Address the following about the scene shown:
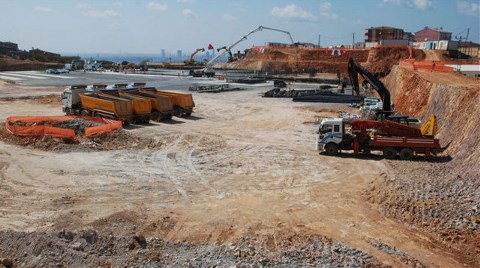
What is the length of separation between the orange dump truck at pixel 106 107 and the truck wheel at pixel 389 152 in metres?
14.8

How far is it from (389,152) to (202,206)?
953 centimetres

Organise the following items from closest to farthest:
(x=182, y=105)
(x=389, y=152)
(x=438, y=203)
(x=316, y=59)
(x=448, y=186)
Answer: (x=438, y=203) < (x=448, y=186) < (x=389, y=152) < (x=182, y=105) < (x=316, y=59)

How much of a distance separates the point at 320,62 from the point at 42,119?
2301 inches

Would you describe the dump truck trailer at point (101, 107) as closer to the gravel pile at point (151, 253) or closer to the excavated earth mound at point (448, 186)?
the excavated earth mound at point (448, 186)

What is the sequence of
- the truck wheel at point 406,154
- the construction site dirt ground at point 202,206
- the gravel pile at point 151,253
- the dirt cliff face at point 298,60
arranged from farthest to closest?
the dirt cliff face at point 298,60 < the truck wheel at point 406,154 < the construction site dirt ground at point 202,206 < the gravel pile at point 151,253

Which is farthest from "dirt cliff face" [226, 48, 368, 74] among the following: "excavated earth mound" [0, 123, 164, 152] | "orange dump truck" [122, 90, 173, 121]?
"excavated earth mound" [0, 123, 164, 152]

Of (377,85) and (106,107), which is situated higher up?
(377,85)

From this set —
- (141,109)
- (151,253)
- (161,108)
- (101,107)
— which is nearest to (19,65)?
(101,107)

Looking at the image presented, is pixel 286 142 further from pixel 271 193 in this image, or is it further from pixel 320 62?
pixel 320 62

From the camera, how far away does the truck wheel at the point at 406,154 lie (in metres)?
19.6

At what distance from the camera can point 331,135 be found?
20250 mm

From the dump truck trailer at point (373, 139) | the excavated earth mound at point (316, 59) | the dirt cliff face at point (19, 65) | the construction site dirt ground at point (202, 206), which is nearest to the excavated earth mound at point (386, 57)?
the excavated earth mound at point (316, 59)

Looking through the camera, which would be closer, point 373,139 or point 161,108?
point 373,139

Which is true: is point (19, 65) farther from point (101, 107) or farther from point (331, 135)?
point (331, 135)
